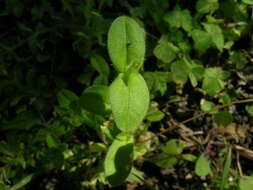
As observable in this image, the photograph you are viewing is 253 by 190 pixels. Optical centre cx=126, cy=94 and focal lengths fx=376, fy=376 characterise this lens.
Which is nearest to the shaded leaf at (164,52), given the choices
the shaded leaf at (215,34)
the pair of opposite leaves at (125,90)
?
the shaded leaf at (215,34)

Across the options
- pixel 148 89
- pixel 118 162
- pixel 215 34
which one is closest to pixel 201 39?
pixel 215 34

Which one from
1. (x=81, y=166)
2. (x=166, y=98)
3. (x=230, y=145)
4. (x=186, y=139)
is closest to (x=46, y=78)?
(x=81, y=166)

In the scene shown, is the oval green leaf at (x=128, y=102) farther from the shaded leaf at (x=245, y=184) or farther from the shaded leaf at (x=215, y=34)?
the shaded leaf at (x=215, y=34)

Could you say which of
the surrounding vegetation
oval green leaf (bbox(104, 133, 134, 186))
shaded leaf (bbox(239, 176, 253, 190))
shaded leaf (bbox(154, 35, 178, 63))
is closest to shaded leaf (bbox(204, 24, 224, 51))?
the surrounding vegetation

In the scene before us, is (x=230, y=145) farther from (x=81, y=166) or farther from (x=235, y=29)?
(x=81, y=166)

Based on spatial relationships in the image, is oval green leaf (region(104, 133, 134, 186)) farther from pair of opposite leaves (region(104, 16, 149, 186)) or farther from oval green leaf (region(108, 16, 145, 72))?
oval green leaf (region(108, 16, 145, 72))

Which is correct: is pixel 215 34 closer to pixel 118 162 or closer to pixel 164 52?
pixel 164 52
